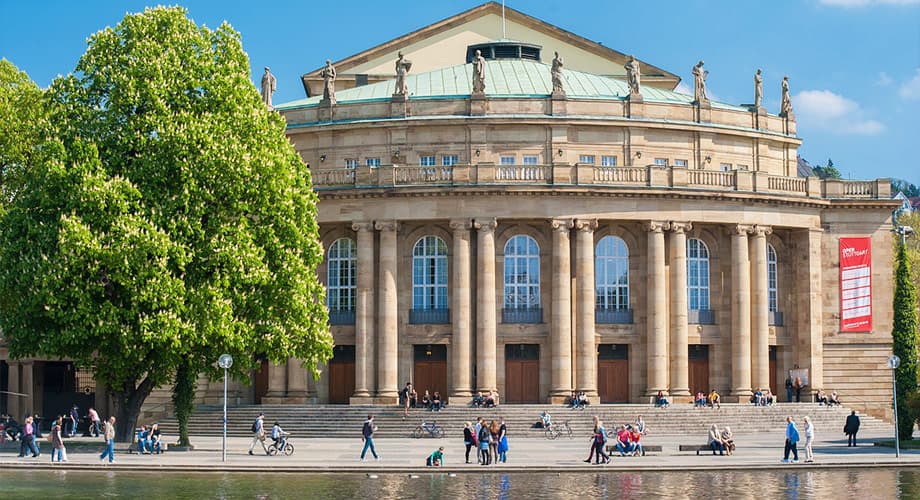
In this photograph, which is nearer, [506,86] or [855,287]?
[855,287]

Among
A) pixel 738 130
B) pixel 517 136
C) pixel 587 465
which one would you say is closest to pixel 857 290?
pixel 738 130

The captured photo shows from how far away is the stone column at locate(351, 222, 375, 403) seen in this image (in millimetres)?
69250

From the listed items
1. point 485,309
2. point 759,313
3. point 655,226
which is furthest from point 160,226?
point 759,313

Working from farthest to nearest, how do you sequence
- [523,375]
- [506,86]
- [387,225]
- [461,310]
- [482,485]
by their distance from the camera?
[506,86], [523,375], [387,225], [461,310], [482,485]

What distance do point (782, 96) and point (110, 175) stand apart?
153 feet

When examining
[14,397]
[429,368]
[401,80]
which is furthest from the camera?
[401,80]

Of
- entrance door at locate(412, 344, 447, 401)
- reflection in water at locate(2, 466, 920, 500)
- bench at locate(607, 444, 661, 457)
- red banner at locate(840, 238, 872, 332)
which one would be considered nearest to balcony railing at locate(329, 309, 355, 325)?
entrance door at locate(412, 344, 447, 401)

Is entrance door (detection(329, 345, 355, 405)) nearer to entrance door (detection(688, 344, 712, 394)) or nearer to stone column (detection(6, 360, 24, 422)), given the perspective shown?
stone column (detection(6, 360, 24, 422))

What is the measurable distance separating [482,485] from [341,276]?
34822 mm

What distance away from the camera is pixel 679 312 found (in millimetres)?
69688

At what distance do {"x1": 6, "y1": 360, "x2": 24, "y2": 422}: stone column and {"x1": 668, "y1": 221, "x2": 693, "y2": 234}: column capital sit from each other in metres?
37.7

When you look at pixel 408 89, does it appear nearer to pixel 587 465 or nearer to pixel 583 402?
pixel 583 402

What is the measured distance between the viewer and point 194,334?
48844 mm

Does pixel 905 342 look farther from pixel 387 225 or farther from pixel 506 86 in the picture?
pixel 506 86
